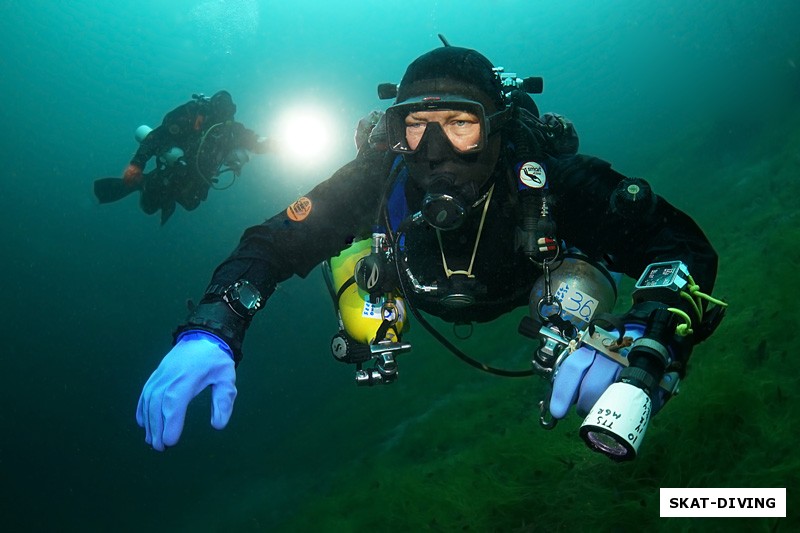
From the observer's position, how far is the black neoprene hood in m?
2.79

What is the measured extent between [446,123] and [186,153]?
8.64m

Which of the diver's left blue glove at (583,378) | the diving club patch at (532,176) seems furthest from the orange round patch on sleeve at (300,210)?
the diver's left blue glove at (583,378)

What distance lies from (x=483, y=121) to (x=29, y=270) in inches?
2553

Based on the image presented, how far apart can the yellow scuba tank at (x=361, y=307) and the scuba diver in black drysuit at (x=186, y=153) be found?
294 inches

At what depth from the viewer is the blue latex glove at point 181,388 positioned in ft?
7.12

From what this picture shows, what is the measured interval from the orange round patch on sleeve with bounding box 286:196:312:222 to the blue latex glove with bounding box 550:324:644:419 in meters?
1.90

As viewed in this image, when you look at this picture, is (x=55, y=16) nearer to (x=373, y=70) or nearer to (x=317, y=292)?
(x=373, y=70)

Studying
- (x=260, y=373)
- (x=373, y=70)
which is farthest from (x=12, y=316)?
(x=373, y=70)

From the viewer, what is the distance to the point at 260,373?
1000 inches

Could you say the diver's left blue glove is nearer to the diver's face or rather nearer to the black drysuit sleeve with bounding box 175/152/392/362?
the diver's face

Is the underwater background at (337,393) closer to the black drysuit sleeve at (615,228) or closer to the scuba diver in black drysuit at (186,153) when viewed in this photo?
the black drysuit sleeve at (615,228)

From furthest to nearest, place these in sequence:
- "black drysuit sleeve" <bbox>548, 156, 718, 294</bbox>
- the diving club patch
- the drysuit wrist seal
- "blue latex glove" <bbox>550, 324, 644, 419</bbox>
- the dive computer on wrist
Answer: the diving club patch, the dive computer on wrist, the drysuit wrist seal, "black drysuit sleeve" <bbox>548, 156, 718, 294</bbox>, "blue latex glove" <bbox>550, 324, 644, 419</bbox>

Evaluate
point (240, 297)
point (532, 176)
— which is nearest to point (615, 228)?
point (532, 176)

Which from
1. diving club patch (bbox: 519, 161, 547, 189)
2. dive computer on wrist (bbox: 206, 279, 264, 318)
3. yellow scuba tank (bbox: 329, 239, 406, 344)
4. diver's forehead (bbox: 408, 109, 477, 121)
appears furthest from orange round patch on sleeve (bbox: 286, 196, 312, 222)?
diving club patch (bbox: 519, 161, 547, 189)
